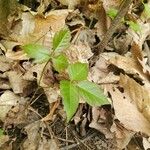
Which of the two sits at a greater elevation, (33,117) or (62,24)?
(62,24)

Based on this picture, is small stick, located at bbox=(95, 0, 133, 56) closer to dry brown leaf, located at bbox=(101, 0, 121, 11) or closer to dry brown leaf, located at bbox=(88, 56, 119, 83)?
dry brown leaf, located at bbox=(88, 56, 119, 83)

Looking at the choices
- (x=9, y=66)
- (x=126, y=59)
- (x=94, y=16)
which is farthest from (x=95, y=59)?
(x=9, y=66)

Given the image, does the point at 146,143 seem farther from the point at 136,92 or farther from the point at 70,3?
the point at 70,3

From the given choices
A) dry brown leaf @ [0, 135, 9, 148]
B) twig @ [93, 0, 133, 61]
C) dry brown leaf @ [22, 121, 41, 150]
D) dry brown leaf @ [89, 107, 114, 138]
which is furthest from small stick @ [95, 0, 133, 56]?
dry brown leaf @ [0, 135, 9, 148]

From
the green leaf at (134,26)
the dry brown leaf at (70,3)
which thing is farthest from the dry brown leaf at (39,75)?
the green leaf at (134,26)

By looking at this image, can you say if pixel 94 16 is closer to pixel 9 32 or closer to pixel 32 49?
pixel 9 32

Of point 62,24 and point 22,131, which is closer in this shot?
point 22,131

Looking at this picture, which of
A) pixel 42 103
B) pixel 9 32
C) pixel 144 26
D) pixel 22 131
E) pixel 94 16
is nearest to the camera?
pixel 22 131
